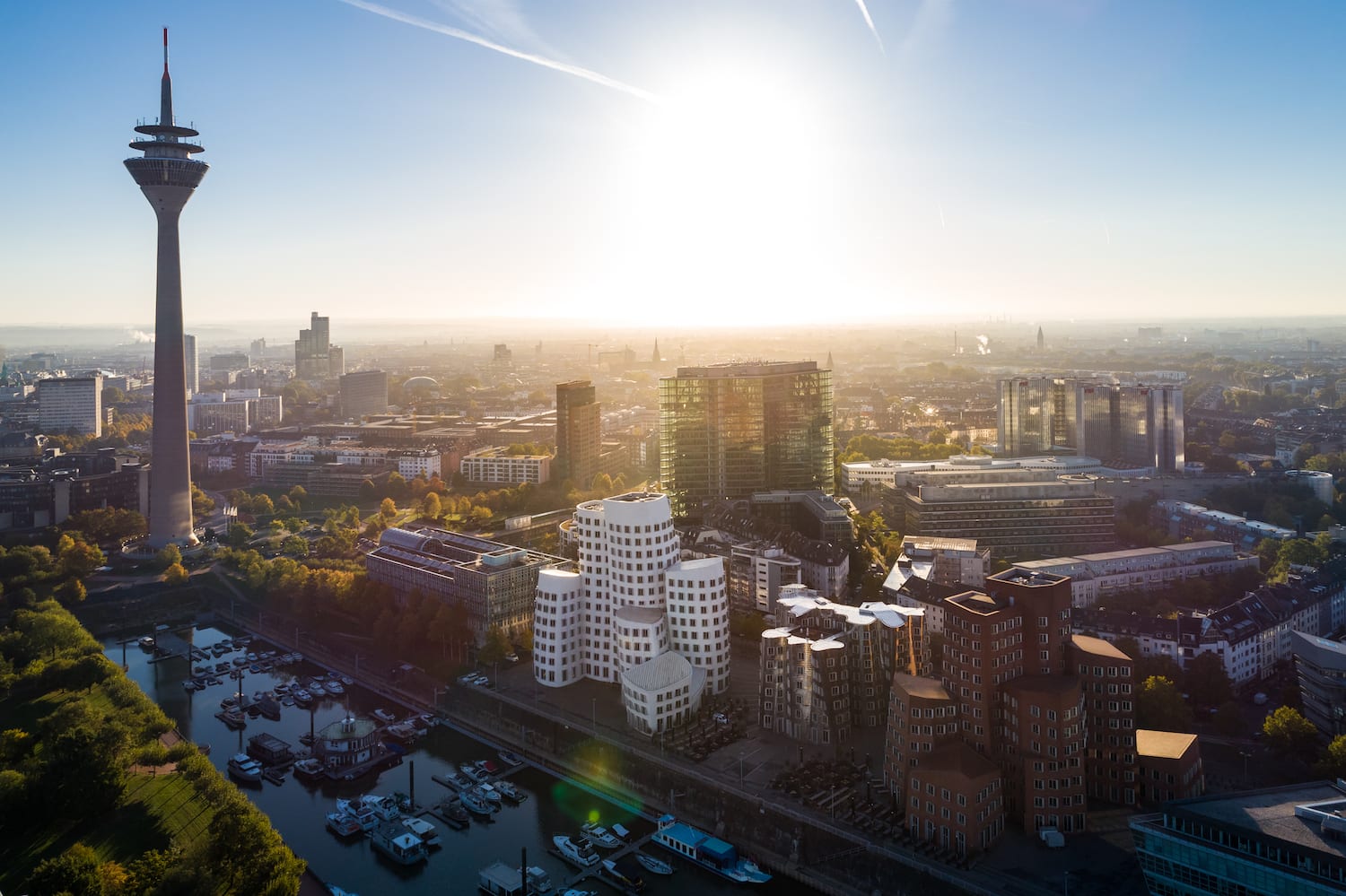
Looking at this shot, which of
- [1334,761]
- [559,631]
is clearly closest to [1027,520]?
[1334,761]

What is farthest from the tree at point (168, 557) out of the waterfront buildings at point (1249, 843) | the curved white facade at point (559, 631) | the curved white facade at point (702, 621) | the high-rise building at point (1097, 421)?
the high-rise building at point (1097, 421)

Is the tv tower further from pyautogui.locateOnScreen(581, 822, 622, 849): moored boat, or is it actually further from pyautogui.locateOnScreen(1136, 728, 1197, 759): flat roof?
pyautogui.locateOnScreen(1136, 728, 1197, 759): flat roof

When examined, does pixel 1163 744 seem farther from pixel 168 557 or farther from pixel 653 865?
pixel 168 557

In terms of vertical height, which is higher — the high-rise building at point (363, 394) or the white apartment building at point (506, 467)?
the high-rise building at point (363, 394)

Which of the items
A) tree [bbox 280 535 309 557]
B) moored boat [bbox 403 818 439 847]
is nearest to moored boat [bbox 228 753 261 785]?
moored boat [bbox 403 818 439 847]

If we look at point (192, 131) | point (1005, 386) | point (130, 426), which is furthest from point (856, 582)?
point (130, 426)

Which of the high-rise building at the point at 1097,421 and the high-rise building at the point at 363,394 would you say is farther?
the high-rise building at the point at 363,394

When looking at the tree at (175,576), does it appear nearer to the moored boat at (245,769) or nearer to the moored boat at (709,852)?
the moored boat at (245,769)
